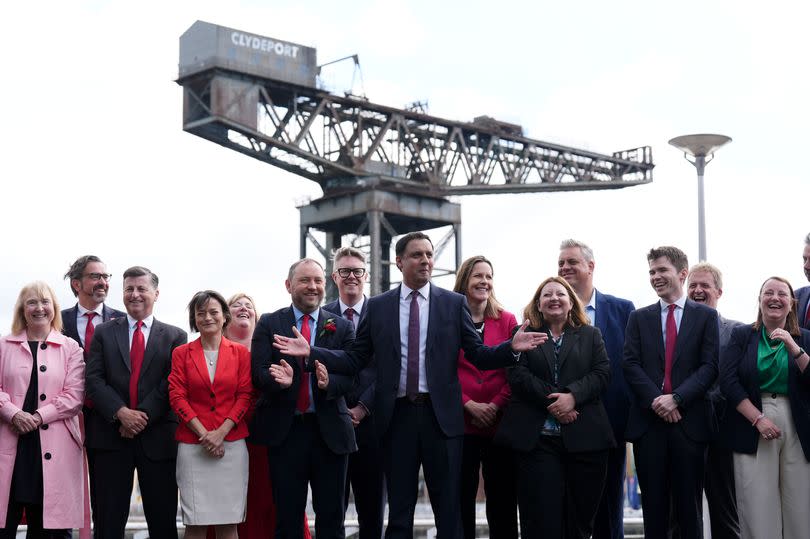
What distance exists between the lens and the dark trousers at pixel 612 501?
7.70 metres

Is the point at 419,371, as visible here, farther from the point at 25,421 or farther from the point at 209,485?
the point at 25,421

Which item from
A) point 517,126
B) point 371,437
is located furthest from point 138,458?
point 517,126

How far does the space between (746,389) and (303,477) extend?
316 centimetres

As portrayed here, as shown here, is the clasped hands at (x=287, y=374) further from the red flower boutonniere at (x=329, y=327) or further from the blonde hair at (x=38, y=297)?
the blonde hair at (x=38, y=297)

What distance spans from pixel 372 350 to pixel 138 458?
5.97 ft

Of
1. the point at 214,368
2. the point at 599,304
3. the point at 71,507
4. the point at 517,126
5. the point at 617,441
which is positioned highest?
the point at 517,126

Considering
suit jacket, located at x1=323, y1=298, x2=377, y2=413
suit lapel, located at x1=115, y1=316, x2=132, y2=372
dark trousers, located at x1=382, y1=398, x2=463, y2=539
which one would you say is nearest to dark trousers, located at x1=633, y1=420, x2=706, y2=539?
dark trousers, located at x1=382, y1=398, x2=463, y2=539

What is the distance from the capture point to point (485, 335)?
7547 millimetres

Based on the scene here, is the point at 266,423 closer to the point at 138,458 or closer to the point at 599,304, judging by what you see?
the point at 138,458

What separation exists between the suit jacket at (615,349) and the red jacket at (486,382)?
2.54 ft

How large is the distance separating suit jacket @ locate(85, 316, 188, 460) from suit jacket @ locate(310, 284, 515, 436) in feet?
4.10

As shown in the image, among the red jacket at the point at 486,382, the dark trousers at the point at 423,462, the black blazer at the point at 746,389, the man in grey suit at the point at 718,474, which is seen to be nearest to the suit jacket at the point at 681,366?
the black blazer at the point at 746,389

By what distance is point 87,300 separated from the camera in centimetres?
805

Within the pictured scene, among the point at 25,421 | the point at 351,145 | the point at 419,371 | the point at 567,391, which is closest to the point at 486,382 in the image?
the point at 567,391
